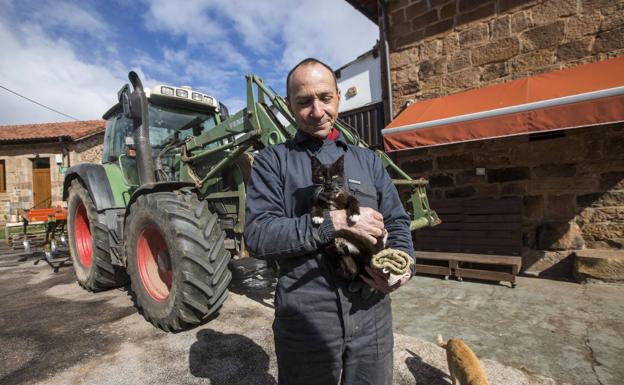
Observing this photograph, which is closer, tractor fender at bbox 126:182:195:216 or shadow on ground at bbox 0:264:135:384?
shadow on ground at bbox 0:264:135:384

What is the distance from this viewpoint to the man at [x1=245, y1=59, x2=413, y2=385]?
1.21 meters

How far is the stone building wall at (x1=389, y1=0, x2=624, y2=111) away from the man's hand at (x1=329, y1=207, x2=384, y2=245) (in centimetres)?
505

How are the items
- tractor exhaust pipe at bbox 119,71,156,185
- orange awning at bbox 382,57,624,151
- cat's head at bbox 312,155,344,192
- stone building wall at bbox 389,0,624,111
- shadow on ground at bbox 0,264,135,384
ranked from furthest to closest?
stone building wall at bbox 389,0,624,111 → tractor exhaust pipe at bbox 119,71,156,185 → orange awning at bbox 382,57,624,151 → shadow on ground at bbox 0,264,135,384 → cat's head at bbox 312,155,344,192

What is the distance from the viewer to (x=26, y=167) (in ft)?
53.2

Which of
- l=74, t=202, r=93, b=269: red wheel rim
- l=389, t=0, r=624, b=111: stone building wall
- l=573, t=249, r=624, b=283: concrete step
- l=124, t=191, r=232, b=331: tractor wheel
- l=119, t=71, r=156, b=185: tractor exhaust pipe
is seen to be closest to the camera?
l=124, t=191, r=232, b=331: tractor wheel

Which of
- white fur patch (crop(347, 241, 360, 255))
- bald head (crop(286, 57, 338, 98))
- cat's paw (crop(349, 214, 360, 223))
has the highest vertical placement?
bald head (crop(286, 57, 338, 98))

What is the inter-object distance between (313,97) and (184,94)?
385cm

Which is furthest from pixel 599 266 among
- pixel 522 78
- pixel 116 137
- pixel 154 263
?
pixel 116 137

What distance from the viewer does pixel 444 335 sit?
2963 millimetres

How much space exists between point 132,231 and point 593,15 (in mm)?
6391

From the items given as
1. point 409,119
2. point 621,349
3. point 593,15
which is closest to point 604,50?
point 593,15

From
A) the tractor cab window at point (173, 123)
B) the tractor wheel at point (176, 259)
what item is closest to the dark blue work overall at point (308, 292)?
the tractor wheel at point (176, 259)

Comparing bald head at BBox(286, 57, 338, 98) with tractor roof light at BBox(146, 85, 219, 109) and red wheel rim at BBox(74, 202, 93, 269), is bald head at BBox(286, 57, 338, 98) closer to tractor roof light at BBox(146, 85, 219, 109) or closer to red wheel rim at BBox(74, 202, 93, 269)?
tractor roof light at BBox(146, 85, 219, 109)

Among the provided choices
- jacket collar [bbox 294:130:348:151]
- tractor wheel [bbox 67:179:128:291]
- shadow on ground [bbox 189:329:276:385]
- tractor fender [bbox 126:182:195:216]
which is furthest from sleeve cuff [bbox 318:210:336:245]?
tractor wheel [bbox 67:179:128:291]
